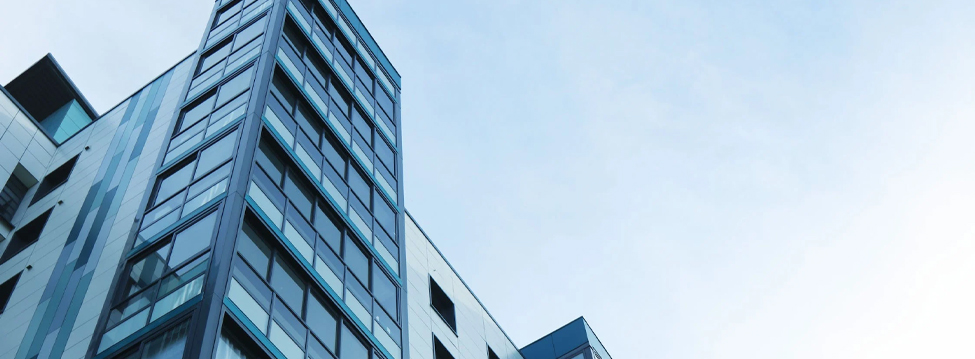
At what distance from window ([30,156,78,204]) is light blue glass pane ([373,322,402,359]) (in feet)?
47.7

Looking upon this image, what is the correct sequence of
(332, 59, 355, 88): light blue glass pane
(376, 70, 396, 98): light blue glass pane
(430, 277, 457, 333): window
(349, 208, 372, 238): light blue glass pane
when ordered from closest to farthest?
1. (349, 208, 372, 238): light blue glass pane
2. (332, 59, 355, 88): light blue glass pane
3. (430, 277, 457, 333): window
4. (376, 70, 396, 98): light blue glass pane

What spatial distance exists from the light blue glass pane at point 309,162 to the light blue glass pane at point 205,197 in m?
3.62

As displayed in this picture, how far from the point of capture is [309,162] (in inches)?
998

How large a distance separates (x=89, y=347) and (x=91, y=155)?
47.6 feet

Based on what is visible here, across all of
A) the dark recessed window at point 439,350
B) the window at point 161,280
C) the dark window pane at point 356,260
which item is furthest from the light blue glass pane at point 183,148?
the dark recessed window at point 439,350

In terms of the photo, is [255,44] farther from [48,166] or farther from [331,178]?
[48,166]

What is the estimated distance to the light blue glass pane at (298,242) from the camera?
21719 mm

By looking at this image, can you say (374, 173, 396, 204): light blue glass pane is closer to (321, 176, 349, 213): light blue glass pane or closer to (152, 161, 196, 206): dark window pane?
(321, 176, 349, 213): light blue glass pane

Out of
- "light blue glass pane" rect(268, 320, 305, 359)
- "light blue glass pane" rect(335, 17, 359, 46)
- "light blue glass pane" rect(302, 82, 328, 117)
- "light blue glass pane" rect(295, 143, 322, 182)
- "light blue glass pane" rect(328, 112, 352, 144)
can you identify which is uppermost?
"light blue glass pane" rect(335, 17, 359, 46)

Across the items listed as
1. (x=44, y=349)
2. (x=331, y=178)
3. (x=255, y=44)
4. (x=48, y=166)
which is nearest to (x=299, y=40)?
(x=255, y=44)

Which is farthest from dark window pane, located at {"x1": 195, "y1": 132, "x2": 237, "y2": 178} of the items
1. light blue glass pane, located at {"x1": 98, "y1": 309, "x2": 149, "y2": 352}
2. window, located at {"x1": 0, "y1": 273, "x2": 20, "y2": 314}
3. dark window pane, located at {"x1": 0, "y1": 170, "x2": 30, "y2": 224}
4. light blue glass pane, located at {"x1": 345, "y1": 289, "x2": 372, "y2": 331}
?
dark window pane, located at {"x1": 0, "y1": 170, "x2": 30, "y2": 224}

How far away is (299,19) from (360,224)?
10.1 meters

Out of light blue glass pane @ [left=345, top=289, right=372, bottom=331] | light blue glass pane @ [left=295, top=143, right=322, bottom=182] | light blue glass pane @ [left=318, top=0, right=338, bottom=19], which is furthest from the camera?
light blue glass pane @ [left=318, top=0, right=338, bottom=19]

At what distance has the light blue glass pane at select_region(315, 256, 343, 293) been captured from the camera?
22097 millimetres
